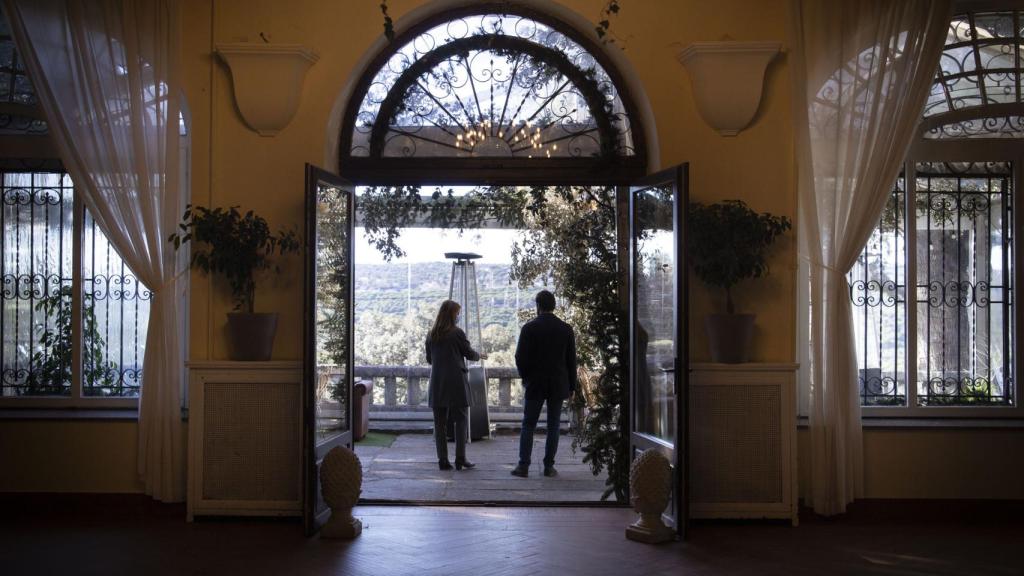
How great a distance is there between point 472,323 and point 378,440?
1668 millimetres

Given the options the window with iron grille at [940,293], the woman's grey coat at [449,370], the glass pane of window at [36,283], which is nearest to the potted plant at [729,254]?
the window with iron grille at [940,293]

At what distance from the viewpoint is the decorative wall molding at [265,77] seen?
5551 millimetres

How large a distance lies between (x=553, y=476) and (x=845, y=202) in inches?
134

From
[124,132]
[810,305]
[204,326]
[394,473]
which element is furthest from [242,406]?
[810,305]

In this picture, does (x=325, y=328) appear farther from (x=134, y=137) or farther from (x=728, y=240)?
(x=728, y=240)

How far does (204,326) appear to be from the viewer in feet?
18.6

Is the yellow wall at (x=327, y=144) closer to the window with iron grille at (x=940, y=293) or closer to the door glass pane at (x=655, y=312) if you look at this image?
the door glass pane at (x=655, y=312)

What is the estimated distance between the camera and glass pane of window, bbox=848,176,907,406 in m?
6.16

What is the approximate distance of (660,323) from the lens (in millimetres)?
5504

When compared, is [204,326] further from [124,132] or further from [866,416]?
[866,416]

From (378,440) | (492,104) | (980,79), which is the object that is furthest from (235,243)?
(980,79)

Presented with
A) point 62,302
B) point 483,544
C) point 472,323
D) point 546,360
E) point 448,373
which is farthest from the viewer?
point 472,323

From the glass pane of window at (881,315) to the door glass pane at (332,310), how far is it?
3414 mm

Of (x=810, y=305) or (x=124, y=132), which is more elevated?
(x=124, y=132)
